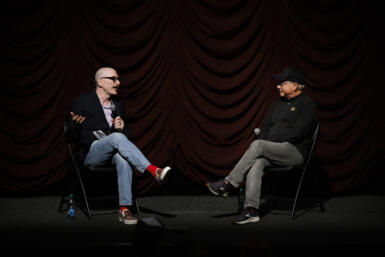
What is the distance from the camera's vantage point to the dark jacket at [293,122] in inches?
155

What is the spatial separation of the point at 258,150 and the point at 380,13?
7.08 ft

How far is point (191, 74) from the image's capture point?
15.7ft

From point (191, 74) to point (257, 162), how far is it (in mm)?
1334

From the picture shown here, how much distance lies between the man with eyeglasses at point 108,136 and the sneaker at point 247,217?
24.8 inches

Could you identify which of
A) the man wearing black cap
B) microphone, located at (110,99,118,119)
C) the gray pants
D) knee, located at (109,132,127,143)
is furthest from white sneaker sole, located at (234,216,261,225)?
microphone, located at (110,99,118,119)

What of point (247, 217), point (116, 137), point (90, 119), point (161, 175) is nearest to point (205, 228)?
point (247, 217)

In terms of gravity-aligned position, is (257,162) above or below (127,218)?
A: above

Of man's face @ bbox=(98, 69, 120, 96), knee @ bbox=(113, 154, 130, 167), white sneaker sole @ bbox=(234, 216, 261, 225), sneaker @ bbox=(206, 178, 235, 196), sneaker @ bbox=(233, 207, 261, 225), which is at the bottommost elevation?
white sneaker sole @ bbox=(234, 216, 261, 225)

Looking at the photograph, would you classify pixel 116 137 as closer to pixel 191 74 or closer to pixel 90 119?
pixel 90 119

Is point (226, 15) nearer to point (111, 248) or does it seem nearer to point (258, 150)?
point (258, 150)

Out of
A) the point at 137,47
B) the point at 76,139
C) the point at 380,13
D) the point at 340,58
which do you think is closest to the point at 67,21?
the point at 137,47

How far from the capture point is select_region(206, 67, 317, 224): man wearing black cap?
377 cm

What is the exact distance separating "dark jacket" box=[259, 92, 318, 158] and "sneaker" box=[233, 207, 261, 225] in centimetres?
62

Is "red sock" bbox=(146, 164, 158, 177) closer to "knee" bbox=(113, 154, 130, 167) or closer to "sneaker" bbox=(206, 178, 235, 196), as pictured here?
"knee" bbox=(113, 154, 130, 167)
